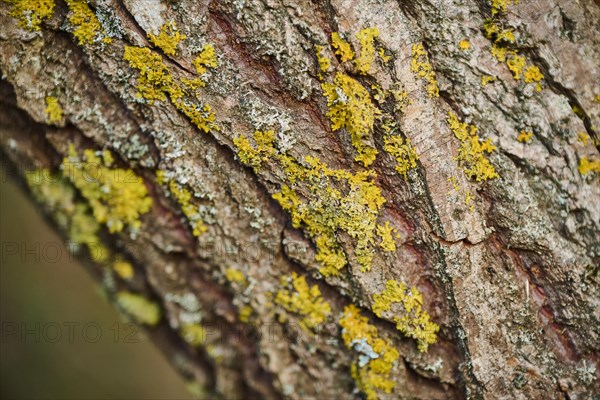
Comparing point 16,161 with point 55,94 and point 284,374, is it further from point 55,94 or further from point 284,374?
point 284,374

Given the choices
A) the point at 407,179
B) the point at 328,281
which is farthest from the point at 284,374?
the point at 407,179

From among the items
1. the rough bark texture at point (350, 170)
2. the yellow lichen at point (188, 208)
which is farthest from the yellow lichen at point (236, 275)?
the yellow lichen at point (188, 208)

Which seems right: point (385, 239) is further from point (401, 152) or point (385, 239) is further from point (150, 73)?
point (150, 73)

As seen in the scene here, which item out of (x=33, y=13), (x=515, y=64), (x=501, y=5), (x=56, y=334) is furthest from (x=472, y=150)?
(x=56, y=334)

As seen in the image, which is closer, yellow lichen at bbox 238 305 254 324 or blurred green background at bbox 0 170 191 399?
yellow lichen at bbox 238 305 254 324

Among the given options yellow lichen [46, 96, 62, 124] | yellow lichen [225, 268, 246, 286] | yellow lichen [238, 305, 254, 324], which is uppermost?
yellow lichen [46, 96, 62, 124]

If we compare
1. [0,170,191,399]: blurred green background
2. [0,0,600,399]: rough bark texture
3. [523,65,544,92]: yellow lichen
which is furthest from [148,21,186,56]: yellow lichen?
[0,170,191,399]: blurred green background

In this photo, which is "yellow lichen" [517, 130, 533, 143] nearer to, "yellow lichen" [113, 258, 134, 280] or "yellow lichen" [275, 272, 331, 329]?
"yellow lichen" [275, 272, 331, 329]
